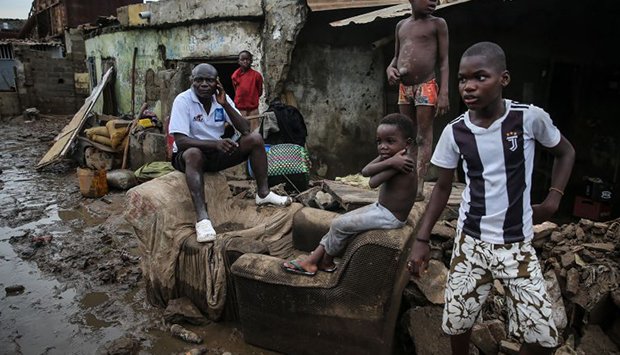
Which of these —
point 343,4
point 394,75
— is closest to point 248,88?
point 343,4

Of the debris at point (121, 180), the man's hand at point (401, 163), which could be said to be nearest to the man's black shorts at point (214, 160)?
the man's hand at point (401, 163)

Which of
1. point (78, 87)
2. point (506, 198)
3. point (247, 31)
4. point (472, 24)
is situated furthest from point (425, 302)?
point (78, 87)

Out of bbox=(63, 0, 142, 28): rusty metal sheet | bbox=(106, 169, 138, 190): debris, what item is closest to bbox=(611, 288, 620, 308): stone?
bbox=(106, 169, 138, 190): debris

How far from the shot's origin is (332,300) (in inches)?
114

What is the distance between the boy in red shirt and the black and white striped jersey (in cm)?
546

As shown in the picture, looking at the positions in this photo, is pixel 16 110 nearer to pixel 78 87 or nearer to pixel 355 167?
pixel 78 87

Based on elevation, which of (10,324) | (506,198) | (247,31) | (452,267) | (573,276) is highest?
(247,31)

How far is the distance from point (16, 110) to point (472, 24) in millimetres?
18170

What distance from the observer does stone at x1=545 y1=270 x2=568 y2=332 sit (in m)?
2.82

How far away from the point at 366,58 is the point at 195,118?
4176 mm

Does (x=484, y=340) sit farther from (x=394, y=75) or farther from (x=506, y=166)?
(x=394, y=75)

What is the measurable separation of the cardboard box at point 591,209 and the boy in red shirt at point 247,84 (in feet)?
17.1

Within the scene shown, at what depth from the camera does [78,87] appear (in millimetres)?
18438

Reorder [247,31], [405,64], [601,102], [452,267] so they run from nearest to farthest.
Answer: [452,267]
[405,64]
[601,102]
[247,31]
